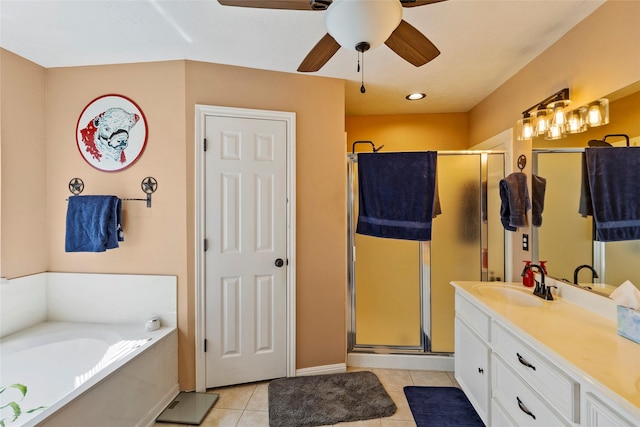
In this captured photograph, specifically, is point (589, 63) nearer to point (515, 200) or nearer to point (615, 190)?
point (615, 190)

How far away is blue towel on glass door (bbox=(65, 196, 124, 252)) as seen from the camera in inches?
80.7

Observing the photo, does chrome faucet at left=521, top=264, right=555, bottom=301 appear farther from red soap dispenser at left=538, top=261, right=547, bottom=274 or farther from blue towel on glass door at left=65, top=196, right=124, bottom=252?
blue towel on glass door at left=65, top=196, right=124, bottom=252

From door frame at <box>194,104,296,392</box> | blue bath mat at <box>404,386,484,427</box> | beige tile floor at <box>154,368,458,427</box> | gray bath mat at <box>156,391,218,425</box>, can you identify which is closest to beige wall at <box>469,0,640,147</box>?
door frame at <box>194,104,296,392</box>

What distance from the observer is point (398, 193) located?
7.69 feet

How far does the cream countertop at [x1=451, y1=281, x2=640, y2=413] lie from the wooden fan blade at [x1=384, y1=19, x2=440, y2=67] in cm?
132

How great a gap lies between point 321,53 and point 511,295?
195 cm

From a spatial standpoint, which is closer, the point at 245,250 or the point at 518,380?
the point at 518,380

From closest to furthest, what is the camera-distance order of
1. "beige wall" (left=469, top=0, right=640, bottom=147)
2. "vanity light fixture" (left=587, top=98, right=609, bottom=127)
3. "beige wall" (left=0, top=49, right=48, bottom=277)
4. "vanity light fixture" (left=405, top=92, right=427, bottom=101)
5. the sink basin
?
"beige wall" (left=469, top=0, right=640, bottom=147)
"vanity light fixture" (left=587, top=98, right=609, bottom=127)
the sink basin
"beige wall" (left=0, top=49, right=48, bottom=277)
"vanity light fixture" (left=405, top=92, right=427, bottom=101)

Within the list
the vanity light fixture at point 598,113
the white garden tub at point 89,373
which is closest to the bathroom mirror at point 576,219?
the vanity light fixture at point 598,113

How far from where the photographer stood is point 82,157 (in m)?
2.21

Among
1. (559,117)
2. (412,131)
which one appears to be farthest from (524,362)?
(412,131)

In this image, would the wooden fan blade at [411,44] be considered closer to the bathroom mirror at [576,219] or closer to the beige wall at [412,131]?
the bathroom mirror at [576,219]

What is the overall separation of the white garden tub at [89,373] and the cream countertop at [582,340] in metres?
2.12

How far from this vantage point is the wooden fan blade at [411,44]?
1.18m
